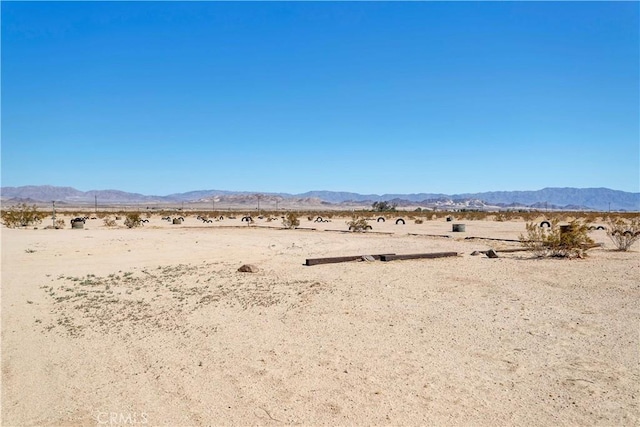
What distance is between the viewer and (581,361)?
555 centimetres

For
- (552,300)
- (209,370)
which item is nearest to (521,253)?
(552,300)

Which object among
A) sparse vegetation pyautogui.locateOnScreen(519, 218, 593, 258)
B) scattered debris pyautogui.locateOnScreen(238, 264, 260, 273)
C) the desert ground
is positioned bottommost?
the desert ground

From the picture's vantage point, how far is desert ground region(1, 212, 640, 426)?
14.9 ft

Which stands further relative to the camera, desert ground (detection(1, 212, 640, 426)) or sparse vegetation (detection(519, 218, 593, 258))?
sparse vegetation (detection(519, 218, 593, 258))

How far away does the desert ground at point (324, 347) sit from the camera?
454 centimetres

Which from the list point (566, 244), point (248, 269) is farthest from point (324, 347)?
point (566, 244)

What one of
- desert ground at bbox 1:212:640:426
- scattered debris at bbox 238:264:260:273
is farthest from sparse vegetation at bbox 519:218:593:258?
scattered debris at bbox 238:264:260:273

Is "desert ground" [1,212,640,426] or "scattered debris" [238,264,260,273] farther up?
"scattered debris" [238,264,260,273]

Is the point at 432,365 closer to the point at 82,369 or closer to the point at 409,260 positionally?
the point at 82,369

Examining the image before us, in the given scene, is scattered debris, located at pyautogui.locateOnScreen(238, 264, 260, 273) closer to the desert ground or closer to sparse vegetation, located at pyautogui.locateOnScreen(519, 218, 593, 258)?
the desert ground

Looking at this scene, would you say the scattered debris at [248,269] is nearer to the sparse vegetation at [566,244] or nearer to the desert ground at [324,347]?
the desert ground at [324,347]

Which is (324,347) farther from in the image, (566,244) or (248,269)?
(566,244)

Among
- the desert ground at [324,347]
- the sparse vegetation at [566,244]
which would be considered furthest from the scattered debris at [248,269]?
the sparse vegetation at [566,244]

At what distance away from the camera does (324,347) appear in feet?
20.4
